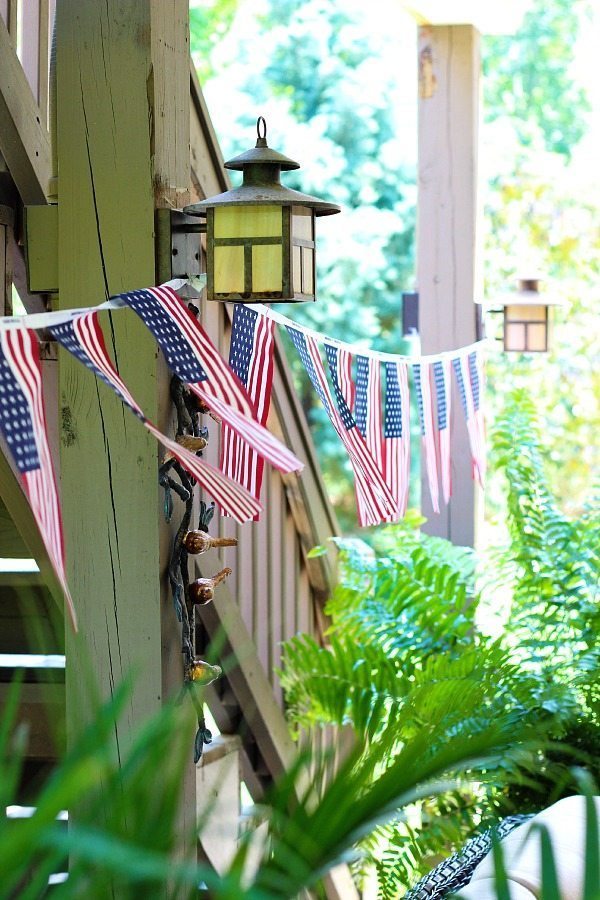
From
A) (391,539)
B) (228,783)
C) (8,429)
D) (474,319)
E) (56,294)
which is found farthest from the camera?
(474,319)

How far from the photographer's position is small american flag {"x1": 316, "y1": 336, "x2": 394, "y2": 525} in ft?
8.04

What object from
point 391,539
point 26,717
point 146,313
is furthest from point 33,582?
point 391,539

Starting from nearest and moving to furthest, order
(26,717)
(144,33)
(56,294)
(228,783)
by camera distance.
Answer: (144,33), (56,294), (26,717), (228,783)

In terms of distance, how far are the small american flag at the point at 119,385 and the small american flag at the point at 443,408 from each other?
175cm

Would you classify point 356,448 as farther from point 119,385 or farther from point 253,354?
point 119,385

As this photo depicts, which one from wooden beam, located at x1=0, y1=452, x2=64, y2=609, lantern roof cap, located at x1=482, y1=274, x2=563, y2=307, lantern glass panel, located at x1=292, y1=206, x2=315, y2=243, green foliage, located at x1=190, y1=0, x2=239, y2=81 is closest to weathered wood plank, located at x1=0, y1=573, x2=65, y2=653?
wooden beam, located at x1=0, y1=452, x2=64, y2=609

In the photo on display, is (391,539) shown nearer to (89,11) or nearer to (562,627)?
(562,627)

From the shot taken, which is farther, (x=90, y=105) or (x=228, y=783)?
(x=228, y=783)

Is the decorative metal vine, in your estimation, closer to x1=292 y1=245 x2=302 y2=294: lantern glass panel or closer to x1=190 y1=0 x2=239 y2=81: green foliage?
x1=292 y1=245 x2=302 y2=294: lantern glass panel

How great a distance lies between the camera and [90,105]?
1.93 metres

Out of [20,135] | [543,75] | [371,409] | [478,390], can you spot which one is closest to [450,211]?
[478,390]

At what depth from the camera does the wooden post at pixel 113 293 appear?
75.0 inches

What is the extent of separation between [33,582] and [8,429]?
111 cm

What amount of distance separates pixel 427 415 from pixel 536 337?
1168 millimetres
